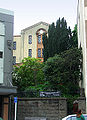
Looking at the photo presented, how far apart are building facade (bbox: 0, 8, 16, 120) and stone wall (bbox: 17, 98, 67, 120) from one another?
128 centimetres

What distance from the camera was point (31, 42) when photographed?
50500mm

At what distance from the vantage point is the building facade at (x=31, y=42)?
4994 cm

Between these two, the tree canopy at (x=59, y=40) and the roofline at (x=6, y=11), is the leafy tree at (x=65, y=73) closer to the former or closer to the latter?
the roofline at (x=6, y=11)

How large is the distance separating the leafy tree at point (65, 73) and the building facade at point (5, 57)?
15.5 feet

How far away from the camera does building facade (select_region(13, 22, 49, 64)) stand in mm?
49938

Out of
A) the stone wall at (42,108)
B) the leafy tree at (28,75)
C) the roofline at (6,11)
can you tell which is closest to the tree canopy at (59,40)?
the leafy tree at (28,75)

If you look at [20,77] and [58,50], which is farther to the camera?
[58,50]

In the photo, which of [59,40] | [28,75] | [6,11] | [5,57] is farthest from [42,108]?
[59,40]

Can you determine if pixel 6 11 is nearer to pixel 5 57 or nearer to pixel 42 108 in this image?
pixel 5 57

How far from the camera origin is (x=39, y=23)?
1980 inches

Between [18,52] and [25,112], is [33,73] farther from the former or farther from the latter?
[18,52]

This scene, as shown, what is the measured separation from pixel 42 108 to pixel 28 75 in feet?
36.2

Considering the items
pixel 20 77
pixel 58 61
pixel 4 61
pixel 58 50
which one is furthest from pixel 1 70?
pixel 58 50

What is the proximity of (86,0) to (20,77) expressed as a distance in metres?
13.8
